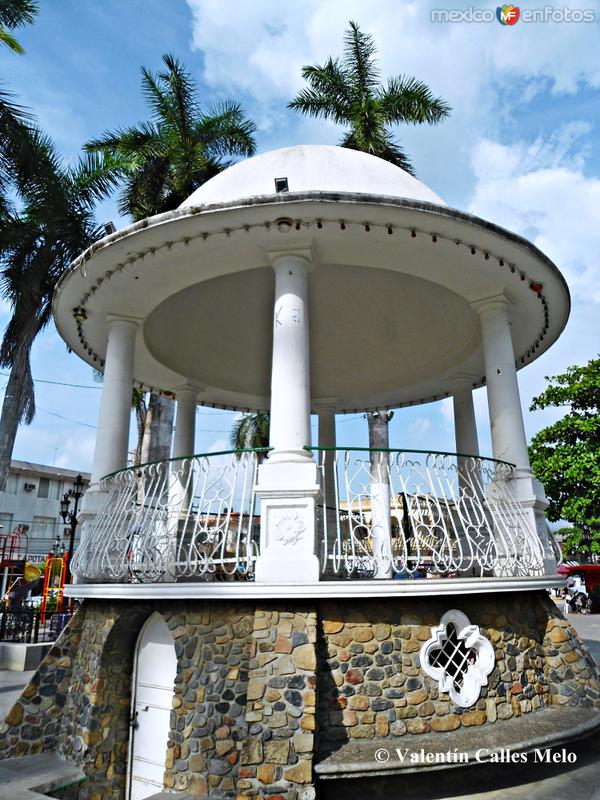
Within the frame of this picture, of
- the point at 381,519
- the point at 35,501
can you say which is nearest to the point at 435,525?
the point at 381,519

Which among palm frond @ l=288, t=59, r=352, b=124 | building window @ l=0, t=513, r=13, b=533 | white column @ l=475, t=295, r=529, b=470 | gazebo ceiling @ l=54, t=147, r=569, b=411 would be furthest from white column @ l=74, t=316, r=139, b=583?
building window @ l=0, t=513, r=13, b=533

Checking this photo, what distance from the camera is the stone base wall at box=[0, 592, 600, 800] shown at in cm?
423

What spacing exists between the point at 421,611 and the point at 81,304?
215 inches

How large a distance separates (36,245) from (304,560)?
1365 centimetres

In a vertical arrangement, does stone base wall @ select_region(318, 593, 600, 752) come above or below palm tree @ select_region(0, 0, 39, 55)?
below

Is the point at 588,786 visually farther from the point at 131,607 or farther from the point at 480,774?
the point at 131,607

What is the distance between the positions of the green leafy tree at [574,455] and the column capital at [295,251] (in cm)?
1573

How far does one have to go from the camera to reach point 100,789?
17.0 feet

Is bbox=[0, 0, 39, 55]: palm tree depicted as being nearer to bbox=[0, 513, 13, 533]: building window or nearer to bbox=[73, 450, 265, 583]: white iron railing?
bbox=[73, 450, 265, 583]: white iron railing

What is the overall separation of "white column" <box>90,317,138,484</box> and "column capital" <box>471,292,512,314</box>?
449cm

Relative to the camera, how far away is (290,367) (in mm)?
5457

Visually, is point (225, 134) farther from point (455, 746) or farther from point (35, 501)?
point (35, 501)

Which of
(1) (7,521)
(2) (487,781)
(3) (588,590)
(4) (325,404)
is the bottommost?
(2) (487,781)

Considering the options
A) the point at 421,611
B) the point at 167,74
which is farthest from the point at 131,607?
the point at 167,74
